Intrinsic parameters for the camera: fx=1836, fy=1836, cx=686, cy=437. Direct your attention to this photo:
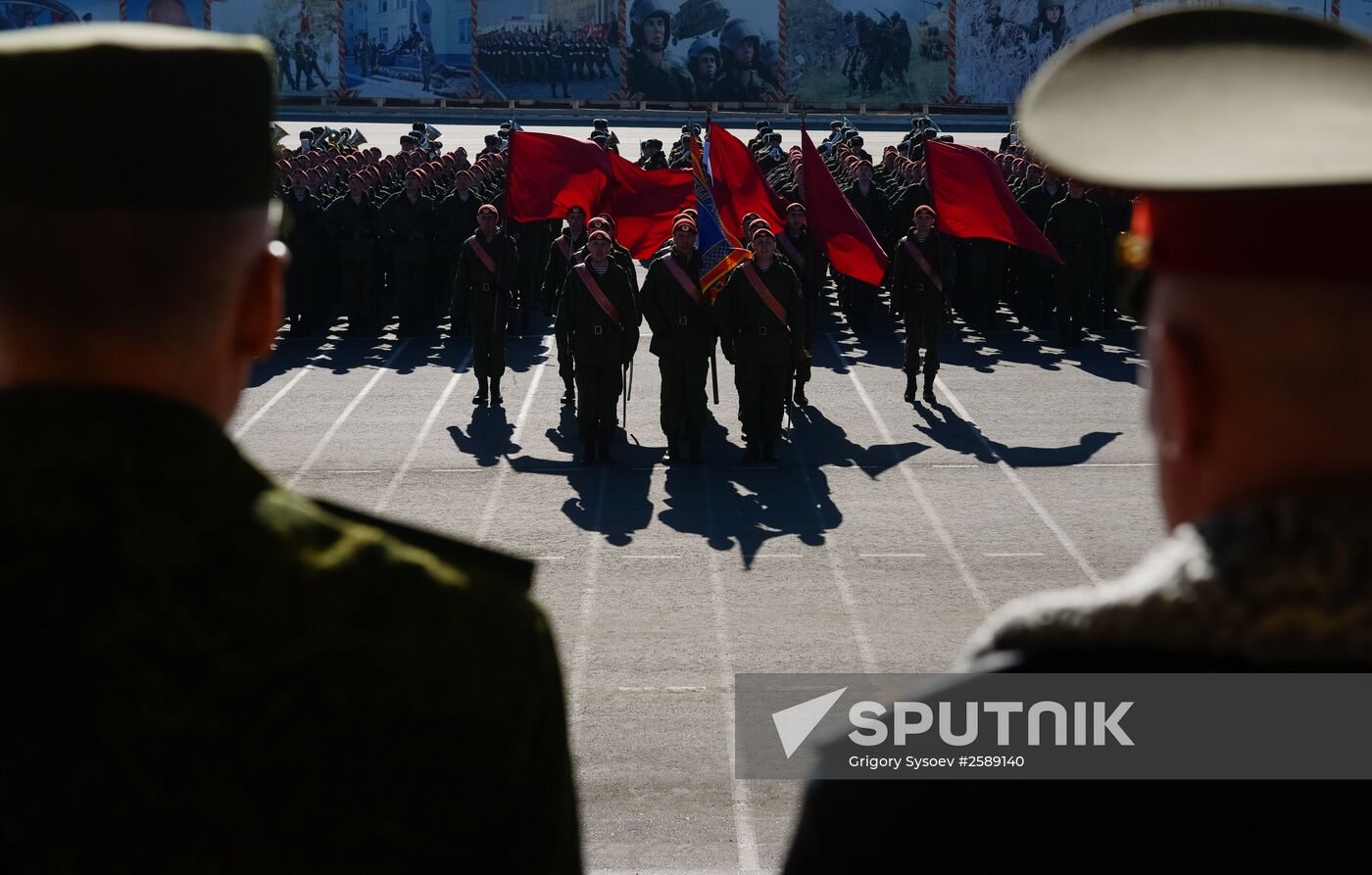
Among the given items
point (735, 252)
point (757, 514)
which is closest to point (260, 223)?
point (757, 514)

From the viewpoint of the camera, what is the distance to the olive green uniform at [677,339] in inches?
563

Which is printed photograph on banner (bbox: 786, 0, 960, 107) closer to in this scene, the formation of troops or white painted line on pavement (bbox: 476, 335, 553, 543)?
the formation of troops

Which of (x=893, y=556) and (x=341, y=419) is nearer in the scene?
(x=893, y=556)

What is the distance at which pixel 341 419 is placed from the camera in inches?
635

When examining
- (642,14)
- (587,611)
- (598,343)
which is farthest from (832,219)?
(642,14)

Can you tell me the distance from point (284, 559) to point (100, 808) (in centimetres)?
28

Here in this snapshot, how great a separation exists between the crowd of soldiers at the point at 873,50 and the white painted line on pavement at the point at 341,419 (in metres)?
46.4

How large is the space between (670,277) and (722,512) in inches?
96.9

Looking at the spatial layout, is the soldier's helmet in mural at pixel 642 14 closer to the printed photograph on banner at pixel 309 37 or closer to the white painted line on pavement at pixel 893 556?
the printed photograph on banner at pixel 309 37

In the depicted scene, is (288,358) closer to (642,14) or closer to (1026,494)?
(1026,494)

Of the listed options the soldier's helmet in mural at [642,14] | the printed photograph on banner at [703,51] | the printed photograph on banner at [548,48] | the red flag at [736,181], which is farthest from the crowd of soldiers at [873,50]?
the red flag at [736,181]

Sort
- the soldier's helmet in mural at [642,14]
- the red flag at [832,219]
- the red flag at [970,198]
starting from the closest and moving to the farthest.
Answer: the red flag at [832,219], the red flag at [970,198], the soldier's helmet in mural at [642,14]

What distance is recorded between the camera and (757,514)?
12.6m

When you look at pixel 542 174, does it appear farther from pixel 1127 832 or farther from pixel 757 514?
pixel 1127 832
